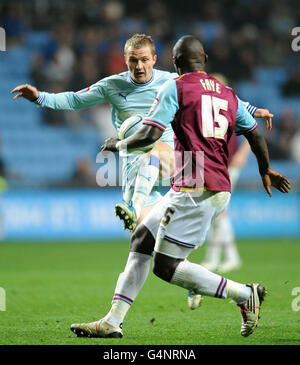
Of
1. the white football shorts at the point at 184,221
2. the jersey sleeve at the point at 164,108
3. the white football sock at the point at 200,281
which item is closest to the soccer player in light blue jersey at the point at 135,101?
the white football shorts at the point at 184,221

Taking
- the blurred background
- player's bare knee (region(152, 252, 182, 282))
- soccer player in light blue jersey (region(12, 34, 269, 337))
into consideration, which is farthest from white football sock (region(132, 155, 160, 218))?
the blurred background

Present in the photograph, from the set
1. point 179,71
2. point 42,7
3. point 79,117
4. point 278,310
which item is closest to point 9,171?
point 79,117

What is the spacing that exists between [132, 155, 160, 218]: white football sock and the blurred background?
8486mm

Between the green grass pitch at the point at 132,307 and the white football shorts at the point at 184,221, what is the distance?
621 millimetres

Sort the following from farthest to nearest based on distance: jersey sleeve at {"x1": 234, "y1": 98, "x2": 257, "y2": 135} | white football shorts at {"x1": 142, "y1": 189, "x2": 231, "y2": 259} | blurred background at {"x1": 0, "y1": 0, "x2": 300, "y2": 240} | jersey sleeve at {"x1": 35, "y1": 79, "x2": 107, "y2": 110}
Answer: blurred background at {"x1": 0, "y1": 0, "x2": 300, "y2": 240} < jersey sleeve at {"x1": 35, "y1": 79, "x2": 107, "y2": 110} < jersey sleeve at {"x1": 234, "y1": 98, "x2": 257, "y2": 135} < white football shorts at {"x1": 142, "y1": 189, "x2": 231, "y2": 259}

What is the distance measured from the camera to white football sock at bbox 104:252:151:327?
5309mm

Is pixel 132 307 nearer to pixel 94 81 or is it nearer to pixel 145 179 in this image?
pixel 145 179

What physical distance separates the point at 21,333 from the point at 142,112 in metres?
1.93

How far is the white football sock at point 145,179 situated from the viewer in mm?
5719

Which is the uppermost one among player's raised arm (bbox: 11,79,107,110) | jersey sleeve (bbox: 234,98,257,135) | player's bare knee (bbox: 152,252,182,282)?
player's raised arm (bbox: 11,79,107,110)

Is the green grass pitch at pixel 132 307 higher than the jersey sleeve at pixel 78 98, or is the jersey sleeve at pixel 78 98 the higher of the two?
the jersey sleeve at pixel 78 98

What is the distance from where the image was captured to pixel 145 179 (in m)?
5.84
